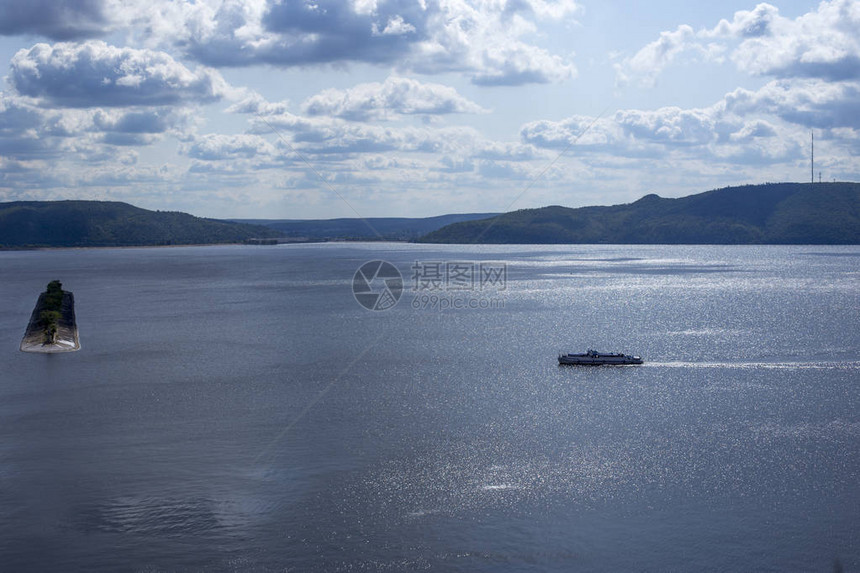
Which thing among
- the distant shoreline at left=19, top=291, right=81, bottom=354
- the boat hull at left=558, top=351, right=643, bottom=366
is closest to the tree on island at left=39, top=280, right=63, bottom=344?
the distant shoreline at left=19, top=291, right=81, bottom=354

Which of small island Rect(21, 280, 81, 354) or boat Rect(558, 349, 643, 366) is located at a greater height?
small island Rect(21, 280, 81, 354)

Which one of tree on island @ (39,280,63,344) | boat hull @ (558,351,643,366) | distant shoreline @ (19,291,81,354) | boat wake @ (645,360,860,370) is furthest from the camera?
tree on island @ (39,280,63,344)

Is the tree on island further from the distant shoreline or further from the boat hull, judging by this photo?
the boat hull

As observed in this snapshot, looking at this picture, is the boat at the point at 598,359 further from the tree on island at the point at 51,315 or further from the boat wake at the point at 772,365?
the tree on island at the point at 51,315

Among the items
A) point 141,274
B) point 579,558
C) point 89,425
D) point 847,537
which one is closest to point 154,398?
point 89,425

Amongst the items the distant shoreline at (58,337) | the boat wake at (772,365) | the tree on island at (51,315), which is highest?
the tree on island at (51,315)

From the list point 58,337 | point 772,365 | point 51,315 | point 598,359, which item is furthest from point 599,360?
point 51,315

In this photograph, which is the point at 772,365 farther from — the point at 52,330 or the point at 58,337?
the point at 52,330

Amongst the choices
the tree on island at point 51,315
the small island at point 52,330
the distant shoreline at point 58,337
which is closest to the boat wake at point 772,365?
the distant shoreline at point 58,337

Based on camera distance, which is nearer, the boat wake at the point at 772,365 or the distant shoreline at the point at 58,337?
the boat wake at the point at 772,365
